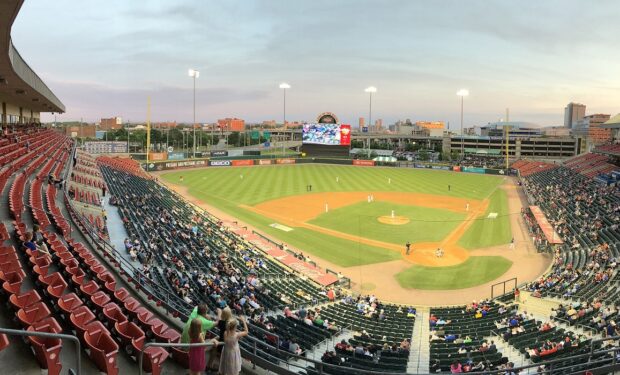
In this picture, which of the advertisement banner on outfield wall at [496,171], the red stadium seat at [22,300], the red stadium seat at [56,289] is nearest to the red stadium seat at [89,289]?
the red stadium seat at [56,289]

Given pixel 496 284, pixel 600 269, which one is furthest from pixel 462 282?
pixel 600 269

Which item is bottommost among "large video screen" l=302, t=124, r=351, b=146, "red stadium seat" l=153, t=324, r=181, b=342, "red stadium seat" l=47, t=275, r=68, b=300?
"red stadium seat" l=153, t=324, r=181, b=342

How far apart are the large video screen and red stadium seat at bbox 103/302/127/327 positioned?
7943 centimetres

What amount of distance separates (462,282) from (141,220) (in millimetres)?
18240

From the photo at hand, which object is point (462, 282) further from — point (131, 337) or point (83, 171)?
point (83, 171)

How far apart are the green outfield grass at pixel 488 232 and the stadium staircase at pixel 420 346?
12.7 meters

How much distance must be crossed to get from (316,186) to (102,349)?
5090 centimetres

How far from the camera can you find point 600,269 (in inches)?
869

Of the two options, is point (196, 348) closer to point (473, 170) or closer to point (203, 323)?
point (203, 323)

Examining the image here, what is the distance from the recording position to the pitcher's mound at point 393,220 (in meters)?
37.7

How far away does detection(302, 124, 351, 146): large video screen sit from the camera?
8631 cm

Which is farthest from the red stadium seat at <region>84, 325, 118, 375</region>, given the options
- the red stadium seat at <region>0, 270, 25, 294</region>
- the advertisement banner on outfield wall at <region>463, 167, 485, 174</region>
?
the advertisement banner on outfield wall at <region>463, 167, 485, 174</region>

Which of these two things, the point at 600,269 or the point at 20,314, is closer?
the point at 20,314

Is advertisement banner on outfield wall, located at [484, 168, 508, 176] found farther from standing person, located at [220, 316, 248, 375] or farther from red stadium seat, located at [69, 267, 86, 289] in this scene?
standing person, located at [220, 316, 248, 375]
